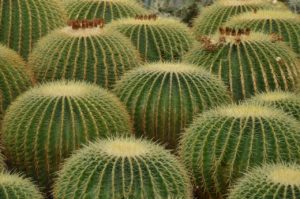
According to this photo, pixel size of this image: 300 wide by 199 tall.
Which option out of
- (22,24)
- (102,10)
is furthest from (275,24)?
(22,24)

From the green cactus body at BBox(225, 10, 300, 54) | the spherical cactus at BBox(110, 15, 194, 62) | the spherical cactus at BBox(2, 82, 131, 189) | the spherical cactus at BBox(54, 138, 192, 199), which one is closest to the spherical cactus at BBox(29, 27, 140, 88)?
the spherical cactus at BBox(110, 15, 194, 62)

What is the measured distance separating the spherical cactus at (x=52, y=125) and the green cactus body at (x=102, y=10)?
2.73 meters

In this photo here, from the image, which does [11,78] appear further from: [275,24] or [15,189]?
[275,24]


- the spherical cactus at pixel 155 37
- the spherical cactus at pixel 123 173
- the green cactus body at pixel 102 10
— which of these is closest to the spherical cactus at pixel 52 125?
the spherical cactus at pixel 123 173

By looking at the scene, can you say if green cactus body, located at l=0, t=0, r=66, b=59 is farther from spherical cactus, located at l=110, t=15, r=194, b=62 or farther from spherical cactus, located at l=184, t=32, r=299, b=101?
spherical cactus, located at l=184, t=32, r=299, b=101

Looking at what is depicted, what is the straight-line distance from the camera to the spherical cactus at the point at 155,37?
8.50m

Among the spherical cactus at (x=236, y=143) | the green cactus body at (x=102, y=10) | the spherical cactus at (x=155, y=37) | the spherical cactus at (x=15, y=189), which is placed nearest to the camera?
the spherical cactus at (x=15, y=189)

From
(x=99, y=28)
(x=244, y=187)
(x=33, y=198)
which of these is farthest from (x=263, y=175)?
(x=99, y=28)

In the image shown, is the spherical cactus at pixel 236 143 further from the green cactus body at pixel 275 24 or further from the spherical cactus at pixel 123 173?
the green cactus body at pixel 275 24

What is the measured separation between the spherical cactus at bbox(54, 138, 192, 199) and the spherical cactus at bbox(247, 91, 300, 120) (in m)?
1.27

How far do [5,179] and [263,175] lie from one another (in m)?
1.66

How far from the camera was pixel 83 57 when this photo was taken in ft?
25.5

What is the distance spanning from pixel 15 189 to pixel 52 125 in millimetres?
1253

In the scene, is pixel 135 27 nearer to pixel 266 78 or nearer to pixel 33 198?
pixel 266 78
